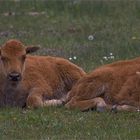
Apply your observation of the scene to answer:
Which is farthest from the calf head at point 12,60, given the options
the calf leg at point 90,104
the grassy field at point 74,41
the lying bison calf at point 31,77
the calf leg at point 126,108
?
the calf leg at point 126,108

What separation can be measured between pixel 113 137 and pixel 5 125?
1.64 metres

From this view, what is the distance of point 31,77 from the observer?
14906 millimetres

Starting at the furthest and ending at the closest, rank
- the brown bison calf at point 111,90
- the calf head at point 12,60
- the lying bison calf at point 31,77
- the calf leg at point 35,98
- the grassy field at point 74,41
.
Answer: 1. the calf leg at point 35,98
2. the lying bison calf at point 31,77
3. the calf head at point 12,60
4. the brown bison calf at point 111,90
5. the grassy field at point 74,41

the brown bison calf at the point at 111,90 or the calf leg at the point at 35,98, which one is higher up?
the brown bison calf at the point at 111,90

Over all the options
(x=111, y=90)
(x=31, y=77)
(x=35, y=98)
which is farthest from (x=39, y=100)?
(x=111, y=90)

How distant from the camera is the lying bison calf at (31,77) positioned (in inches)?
556

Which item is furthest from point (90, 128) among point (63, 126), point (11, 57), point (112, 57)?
point (112, 57)

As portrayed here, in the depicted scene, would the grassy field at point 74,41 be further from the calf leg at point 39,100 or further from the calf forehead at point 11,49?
the calf forehead at point 11,49

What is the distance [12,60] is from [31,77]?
0.89 m

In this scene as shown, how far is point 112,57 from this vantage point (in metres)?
19.6

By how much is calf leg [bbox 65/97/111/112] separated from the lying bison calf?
50 cm

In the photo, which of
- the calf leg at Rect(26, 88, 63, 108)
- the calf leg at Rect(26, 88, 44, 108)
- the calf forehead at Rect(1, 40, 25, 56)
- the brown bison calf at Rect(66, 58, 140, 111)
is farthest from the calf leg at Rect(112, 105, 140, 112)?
the calf forehead at Rect(1, 40, 25, 56)

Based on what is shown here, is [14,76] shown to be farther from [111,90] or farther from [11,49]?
[111,90]

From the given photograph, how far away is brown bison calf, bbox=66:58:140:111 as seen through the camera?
13.8 meters
